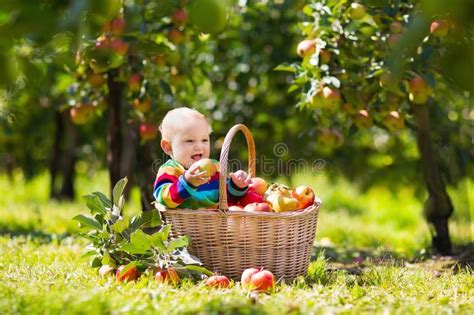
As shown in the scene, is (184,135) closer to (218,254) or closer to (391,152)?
(218,254)

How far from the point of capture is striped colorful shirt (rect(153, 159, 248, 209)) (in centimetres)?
264

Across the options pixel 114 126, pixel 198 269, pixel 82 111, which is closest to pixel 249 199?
pixel 198 269

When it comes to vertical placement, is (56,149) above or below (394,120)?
below

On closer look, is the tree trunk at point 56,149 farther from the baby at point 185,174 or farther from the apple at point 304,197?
the apple at point 304,197

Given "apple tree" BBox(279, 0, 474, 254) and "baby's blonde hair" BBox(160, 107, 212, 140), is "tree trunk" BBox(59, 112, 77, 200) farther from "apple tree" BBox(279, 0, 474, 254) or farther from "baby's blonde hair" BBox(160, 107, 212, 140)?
"baby's blonde hair" BBox(160, 107, 212, 140)

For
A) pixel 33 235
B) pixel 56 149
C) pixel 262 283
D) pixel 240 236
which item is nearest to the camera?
pixel 262 283

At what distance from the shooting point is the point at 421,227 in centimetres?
672

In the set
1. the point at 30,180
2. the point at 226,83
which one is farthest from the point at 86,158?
the point at 226,83

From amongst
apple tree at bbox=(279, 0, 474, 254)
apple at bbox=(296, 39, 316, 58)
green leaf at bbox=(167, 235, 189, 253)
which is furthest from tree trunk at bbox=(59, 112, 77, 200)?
green leaf at bbox=(167, 235, 189, 253)

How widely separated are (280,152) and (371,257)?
71.6 inches

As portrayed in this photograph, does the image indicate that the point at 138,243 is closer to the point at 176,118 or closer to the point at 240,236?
the point at 240,236

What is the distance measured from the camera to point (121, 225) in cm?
272

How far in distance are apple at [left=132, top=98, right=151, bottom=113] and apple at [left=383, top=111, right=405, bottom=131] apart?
1.31m

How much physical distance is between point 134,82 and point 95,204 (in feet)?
3.05
